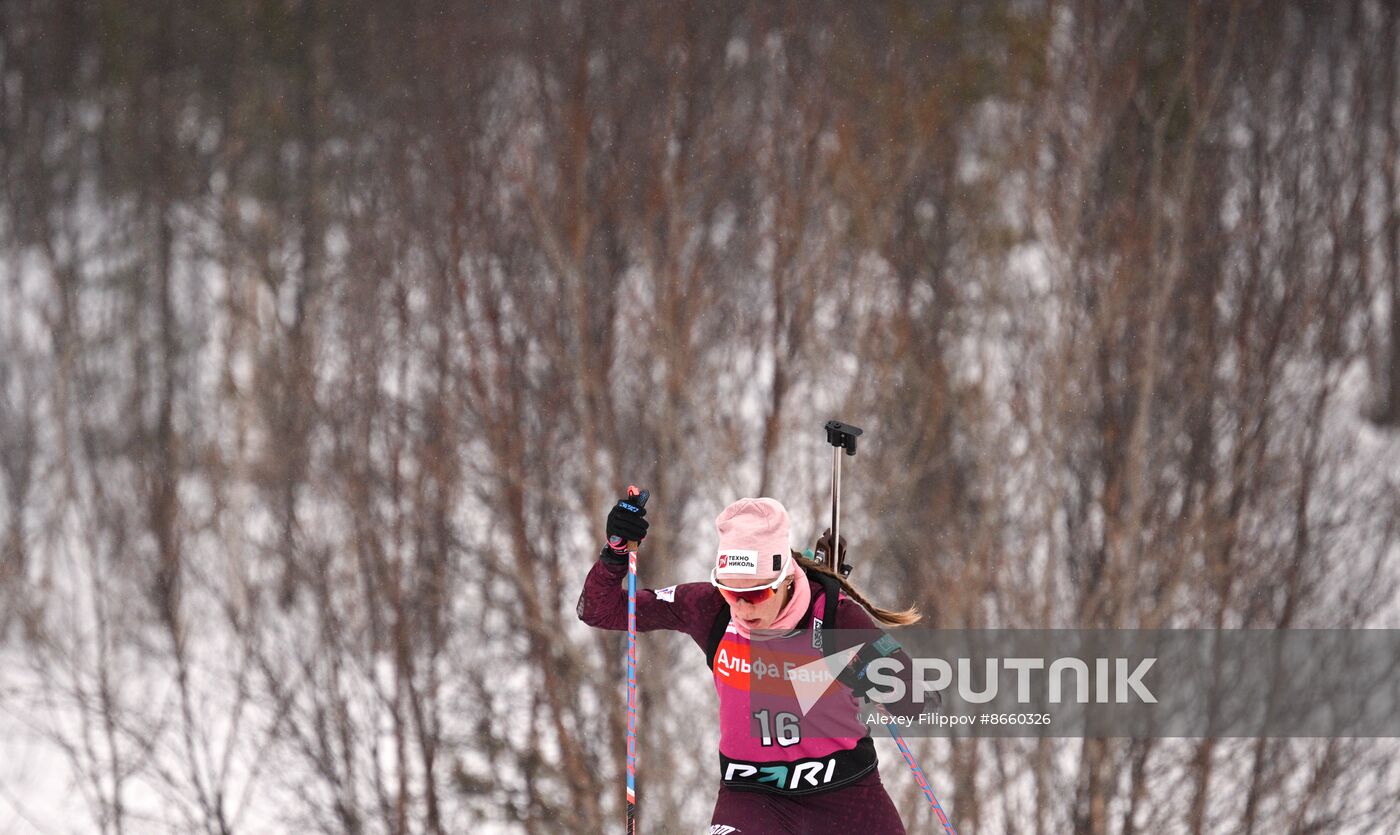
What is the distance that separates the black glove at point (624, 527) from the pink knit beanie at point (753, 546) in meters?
Answer: 0.28

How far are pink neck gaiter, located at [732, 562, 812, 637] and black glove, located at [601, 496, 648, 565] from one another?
1.40 ft

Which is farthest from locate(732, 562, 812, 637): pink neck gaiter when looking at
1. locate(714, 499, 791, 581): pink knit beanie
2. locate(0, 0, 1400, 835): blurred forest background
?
locate(0, 0, 1400, 835): blurred forest background

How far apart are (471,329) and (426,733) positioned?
8.83ft

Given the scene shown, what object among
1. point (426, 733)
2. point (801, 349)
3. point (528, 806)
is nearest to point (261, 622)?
point (426, 733)

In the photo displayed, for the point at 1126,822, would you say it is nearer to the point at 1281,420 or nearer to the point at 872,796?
the point at 1281,420

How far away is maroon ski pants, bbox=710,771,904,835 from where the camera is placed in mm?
4238

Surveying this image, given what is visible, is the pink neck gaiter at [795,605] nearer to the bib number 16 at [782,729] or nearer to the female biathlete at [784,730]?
the female biathlete at [784,730]

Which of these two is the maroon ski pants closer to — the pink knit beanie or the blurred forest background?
the pink knit beanie

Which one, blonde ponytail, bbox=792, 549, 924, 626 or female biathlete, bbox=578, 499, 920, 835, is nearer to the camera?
female biathlete, bbox=578, 499, 920, 835

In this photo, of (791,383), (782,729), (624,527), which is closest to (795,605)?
(782,729)

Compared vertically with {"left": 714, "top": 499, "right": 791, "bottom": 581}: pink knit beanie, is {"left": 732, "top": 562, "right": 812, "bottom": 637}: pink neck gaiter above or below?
below

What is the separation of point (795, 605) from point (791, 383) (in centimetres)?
611

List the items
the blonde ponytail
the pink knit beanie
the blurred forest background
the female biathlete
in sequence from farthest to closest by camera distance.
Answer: the blurred forest background → the blonde ponytail → the female biathlete → the pink knit beanie

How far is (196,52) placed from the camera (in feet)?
37.0
